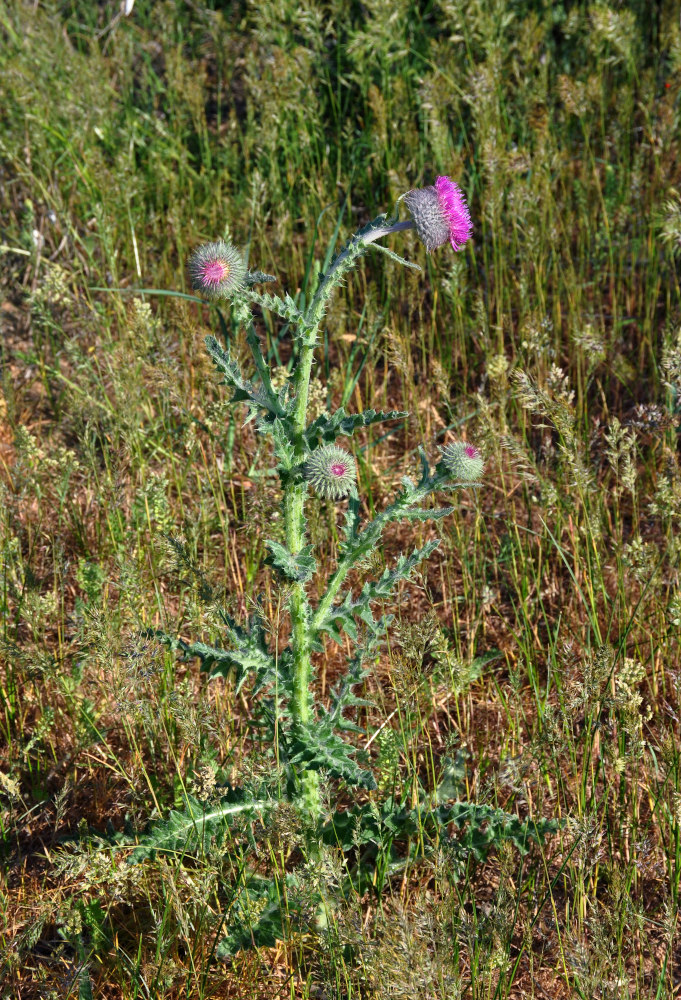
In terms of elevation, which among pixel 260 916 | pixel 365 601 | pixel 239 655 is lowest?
pixel 260 916

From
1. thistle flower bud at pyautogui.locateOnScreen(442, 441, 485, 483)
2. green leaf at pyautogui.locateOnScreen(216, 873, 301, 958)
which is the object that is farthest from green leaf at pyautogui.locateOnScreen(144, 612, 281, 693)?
thistle flower bud at pyautogui.locateOnScreen(442, 441, 485, 483)

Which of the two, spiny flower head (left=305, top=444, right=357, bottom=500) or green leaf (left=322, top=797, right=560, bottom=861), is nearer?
spiny flower head (left=305, top=444, right=357, bottom=500)

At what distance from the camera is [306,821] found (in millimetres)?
2236

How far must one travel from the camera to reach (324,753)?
6.97ft

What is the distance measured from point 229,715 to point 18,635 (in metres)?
0.79

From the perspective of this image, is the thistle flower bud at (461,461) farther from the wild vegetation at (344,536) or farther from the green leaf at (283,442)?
the green leaf at (283,442)

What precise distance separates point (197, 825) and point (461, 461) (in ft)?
3.50

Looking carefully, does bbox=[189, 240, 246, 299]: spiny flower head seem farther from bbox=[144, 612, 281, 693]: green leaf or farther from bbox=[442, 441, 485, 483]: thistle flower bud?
bbox=[144, 612, 281, 693]: green leaf

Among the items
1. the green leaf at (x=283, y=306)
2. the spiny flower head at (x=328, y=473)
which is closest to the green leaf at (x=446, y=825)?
the spiny flower head at (x=328, y=473)

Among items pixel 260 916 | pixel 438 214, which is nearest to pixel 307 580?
pixel 260 916

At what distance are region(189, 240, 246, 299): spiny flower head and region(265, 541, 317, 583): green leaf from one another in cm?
68

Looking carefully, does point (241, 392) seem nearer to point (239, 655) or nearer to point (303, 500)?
point (303, 500)

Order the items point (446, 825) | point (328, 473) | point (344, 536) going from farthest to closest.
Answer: point (344, 536), point (446, 825), point (328, 473)

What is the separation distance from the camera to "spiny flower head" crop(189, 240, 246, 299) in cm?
233
